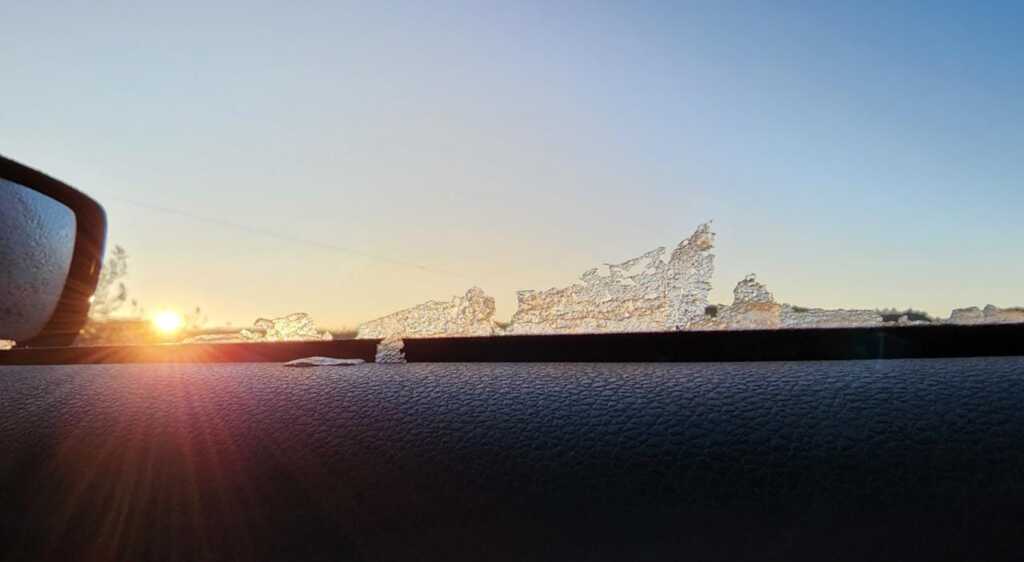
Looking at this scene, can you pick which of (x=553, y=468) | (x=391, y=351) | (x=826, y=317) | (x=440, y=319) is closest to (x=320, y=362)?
(x=391, y=351)

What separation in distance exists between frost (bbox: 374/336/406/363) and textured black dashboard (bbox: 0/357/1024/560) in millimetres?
172

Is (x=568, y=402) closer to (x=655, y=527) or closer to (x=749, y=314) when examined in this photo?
(x=655, y=527)

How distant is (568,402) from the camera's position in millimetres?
404

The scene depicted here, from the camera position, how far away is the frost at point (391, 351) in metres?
0.68

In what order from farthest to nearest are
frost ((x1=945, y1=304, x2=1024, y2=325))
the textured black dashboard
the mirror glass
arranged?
the mirror glass < frost ((x1=945, y1=304, x2=1024, y2=325)) < the textured black dashboard

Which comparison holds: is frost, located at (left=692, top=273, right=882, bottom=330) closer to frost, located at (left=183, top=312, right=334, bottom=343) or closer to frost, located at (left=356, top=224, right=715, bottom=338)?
frost, located at (left=356, top=224, right=715, bottom=338)

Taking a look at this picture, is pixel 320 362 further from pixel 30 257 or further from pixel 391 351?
pixel 30 257

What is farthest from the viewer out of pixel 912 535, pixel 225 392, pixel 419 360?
pixel 419 360

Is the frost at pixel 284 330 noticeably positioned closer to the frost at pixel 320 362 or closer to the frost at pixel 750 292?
the frost at pixel 320 362

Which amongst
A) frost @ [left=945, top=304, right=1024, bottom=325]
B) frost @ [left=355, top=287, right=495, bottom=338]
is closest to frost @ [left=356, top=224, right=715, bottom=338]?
frost @ [left=355, top=287, right=495, bottom=338]

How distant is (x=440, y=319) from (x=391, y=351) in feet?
0.35

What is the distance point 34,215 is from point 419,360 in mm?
952

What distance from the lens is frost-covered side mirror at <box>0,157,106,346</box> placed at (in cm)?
115

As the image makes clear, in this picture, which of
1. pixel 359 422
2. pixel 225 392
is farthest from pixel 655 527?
pixel 225 392
